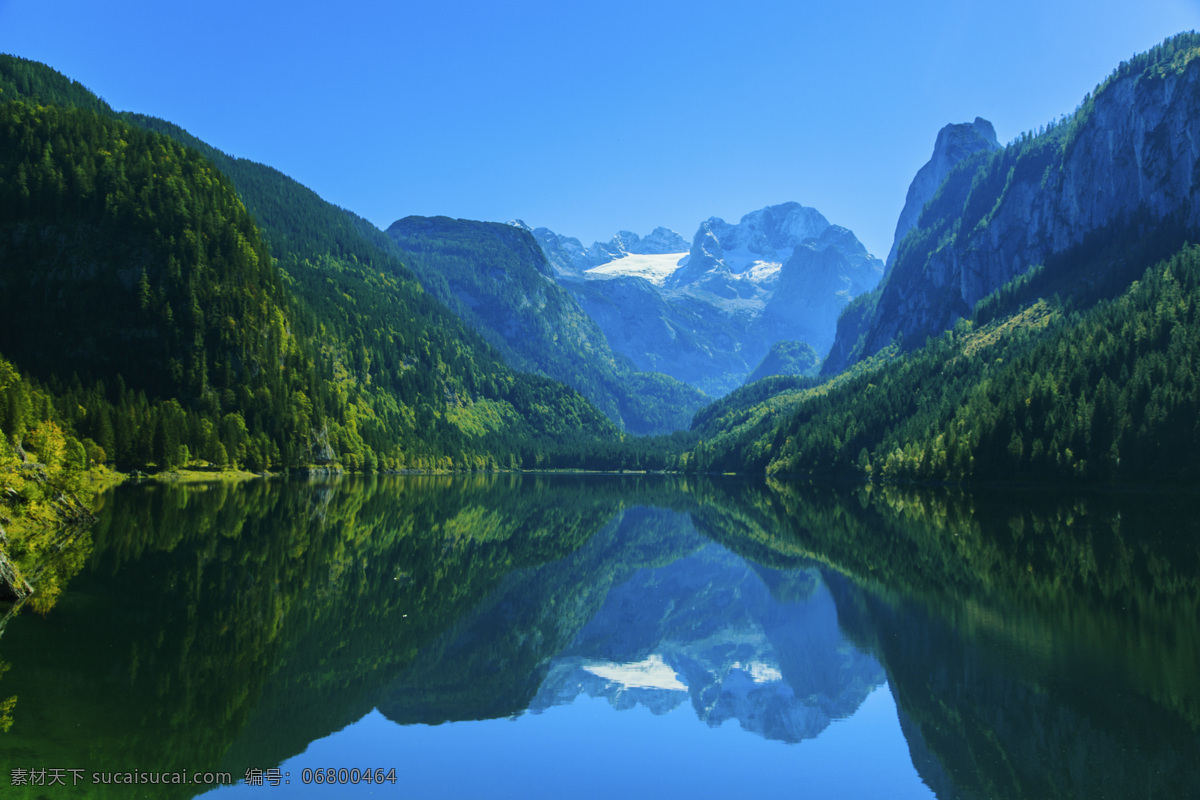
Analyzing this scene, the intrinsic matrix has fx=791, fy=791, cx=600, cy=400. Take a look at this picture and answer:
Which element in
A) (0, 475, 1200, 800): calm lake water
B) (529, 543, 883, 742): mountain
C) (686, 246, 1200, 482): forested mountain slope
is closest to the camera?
(0, 475, 1200, 800): calm lake water

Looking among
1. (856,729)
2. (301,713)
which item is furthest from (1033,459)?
(301,713)

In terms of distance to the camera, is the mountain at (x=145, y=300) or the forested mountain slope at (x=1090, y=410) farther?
the mountain at (x=145, y=300)

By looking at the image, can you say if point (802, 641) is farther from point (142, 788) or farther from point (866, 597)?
point (142, 788)

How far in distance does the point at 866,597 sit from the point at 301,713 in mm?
25683

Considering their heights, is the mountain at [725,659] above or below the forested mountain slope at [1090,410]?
below

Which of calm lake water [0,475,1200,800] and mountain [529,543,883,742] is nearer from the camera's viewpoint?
calm lake water [0,475,1200,800]

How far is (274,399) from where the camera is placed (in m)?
152

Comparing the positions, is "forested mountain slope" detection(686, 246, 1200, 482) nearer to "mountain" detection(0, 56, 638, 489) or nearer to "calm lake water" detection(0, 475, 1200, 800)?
"calm lake water" detection(0, 475, 1200, 800)

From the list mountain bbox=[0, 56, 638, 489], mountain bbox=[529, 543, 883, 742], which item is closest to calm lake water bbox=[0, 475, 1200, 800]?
mountain bbox=[529, 543, 883, 742]

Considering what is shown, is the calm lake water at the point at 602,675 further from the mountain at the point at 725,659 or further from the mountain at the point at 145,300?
the mountain at the point at 145,300

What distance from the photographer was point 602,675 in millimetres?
25750

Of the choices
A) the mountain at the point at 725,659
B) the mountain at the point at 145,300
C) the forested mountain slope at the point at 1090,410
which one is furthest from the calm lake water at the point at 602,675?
the mountain at the point at 145,300

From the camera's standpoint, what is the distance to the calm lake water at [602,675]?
1700 centimetres

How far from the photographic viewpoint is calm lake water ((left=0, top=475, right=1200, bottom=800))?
669 inches
